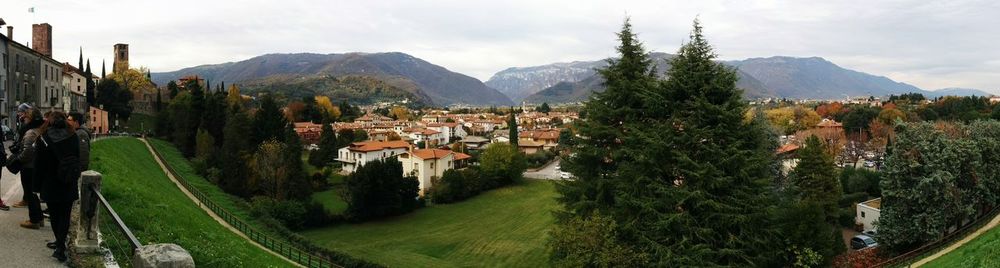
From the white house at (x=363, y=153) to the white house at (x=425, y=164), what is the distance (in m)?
2.29

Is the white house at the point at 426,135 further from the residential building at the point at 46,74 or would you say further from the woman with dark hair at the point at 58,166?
the woman with dark hair at the point at 58,166

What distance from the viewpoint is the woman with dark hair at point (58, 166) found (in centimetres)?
702

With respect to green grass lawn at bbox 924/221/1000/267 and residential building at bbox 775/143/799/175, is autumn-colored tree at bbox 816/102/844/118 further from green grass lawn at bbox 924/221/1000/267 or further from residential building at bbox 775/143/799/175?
green grass lawn at bbox 924/221/1000/267

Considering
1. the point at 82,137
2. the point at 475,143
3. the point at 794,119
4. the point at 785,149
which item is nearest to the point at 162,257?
the point at 82,137

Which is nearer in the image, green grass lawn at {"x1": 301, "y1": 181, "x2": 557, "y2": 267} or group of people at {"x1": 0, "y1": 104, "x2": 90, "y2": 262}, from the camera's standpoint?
group of people at {"x1": 0, "y1": 104, "x2": 90, "y2": 262}

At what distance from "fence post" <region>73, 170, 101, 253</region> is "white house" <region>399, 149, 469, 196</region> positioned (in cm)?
4577

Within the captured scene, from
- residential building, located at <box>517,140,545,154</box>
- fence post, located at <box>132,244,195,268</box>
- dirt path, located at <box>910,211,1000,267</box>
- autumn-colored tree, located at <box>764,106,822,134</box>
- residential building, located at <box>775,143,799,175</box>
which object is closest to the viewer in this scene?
fence post, located at <box>132,244,195,268</box>

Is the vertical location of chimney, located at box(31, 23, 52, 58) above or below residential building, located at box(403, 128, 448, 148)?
above

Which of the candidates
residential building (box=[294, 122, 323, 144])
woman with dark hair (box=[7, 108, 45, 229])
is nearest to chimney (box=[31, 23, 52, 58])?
residential building (box=[294, 122, 323, 144])

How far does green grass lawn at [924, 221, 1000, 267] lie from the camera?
1335 centimetres

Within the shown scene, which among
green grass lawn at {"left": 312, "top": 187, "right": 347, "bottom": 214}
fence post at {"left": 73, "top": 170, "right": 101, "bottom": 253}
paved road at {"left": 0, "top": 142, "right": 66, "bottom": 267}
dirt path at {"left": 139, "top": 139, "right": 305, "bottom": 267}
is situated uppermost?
fence post at {"left": 73, "top": 170, "right": 101, "bottom": 253}

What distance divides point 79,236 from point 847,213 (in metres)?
37.3

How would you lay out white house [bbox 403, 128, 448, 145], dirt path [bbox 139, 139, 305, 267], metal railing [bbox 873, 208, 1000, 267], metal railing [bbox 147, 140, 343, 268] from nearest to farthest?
dirt path [bbox 139, 139, 305, 267] → metal railing [bbox 147, 140, 343, 268] → metal railing [bbox 873, 208, 1000, 267] → white house [bbox 403, 128, 448, 145]

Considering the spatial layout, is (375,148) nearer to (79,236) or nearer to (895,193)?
(895,193)
